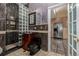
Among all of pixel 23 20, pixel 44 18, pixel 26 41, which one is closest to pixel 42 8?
pixel 44 18

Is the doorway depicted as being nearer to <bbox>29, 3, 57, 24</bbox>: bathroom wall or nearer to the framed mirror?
<bbox>29, 3, 57, 24</bbox>: bathroom wall

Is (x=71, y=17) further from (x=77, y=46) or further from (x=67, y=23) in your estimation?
(x=77, y=46)

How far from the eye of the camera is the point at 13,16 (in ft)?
4.67

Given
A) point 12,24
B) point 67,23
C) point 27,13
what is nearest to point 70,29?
point 67,23

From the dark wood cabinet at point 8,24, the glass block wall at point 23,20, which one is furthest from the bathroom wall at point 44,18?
the dark wood cabinet at point 8,24

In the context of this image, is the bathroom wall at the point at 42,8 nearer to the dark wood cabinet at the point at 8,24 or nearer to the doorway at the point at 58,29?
the doorway at the point at 58,29

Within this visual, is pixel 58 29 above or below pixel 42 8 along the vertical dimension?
below

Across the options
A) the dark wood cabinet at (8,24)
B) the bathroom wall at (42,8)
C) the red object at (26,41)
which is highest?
the bathroom wall at (42,8)

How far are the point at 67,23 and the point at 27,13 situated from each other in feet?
1.50

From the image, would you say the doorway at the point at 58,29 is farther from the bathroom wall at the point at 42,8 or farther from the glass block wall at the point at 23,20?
the glass block wall at the point at 23,20

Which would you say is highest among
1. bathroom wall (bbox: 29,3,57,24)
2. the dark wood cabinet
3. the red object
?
bathroom wall (bbox: 29,3,57,24)

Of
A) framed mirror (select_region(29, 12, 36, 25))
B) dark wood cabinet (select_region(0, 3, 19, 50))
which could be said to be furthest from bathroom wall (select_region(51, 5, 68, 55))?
dark wood cabinet (select_region(0, 3, 19, 50))

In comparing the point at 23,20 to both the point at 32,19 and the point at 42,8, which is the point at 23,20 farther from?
the point at 42,8

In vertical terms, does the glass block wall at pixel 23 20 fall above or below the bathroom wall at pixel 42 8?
below
